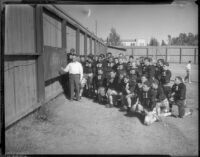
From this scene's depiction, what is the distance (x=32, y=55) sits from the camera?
15.7 feet

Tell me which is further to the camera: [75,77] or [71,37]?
[71,37]

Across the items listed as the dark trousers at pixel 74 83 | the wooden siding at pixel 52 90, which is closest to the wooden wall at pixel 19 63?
the wooden siding at pixel 52 90

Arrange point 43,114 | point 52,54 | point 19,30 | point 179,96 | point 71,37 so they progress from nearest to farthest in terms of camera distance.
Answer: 1. point 19,30
2. point 43,114
3. point 52,54
4. point 179,96
5. point 71,37

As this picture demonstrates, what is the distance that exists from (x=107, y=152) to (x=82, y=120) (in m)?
0.96

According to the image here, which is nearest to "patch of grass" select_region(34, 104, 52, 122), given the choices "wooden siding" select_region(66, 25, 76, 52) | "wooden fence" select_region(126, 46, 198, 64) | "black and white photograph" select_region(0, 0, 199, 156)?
"black and white photograph" select_region(0, 0, 199, 156)

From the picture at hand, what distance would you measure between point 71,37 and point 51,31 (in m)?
1.22

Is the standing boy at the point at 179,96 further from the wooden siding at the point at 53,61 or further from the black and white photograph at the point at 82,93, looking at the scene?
the wooden siding at the point at 53,61

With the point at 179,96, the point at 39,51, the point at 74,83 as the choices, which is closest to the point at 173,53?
the point at 179,96

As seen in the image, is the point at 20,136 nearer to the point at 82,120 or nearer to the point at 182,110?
the point at 82,120

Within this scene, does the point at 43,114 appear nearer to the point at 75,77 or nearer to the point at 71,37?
the point at 75,77

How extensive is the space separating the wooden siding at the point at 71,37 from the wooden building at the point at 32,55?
0.03m

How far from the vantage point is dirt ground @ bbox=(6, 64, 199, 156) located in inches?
154

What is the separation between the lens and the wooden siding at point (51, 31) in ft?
17.6

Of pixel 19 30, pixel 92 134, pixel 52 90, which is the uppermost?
pixel 19 30
